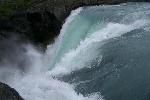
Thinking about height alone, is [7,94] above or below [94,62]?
above

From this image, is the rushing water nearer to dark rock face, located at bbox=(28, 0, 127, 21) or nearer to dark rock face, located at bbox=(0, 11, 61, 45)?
dark rock face, located at bbox=(0, 11, 61, 45)

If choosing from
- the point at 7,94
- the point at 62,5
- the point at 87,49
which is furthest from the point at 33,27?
the point at 7,94

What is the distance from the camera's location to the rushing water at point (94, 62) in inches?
937

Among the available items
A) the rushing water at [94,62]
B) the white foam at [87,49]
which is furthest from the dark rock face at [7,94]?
the white foam at [87,49]

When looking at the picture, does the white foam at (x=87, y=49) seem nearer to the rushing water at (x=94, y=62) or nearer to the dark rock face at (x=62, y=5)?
the rushing water at (x=94, y=62)

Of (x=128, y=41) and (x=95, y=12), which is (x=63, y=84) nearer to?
(x=128, y=41)

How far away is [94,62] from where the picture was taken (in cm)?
2786

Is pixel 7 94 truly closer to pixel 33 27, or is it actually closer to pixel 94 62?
pixel 94 62

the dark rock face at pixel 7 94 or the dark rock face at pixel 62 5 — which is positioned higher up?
the dark rock face at pixel 7 94

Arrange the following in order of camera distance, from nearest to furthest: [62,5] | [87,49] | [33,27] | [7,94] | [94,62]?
[7,94] → [94,62] → [87,49] → [33,27] → [62,5]

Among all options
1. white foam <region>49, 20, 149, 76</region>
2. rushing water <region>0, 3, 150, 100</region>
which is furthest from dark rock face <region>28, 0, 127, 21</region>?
white foam <region>49, 20, 149, 76</region>

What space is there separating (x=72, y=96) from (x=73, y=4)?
769 inches

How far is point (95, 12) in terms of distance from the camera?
38.8 m

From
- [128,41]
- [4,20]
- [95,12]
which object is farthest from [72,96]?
[95,12]
